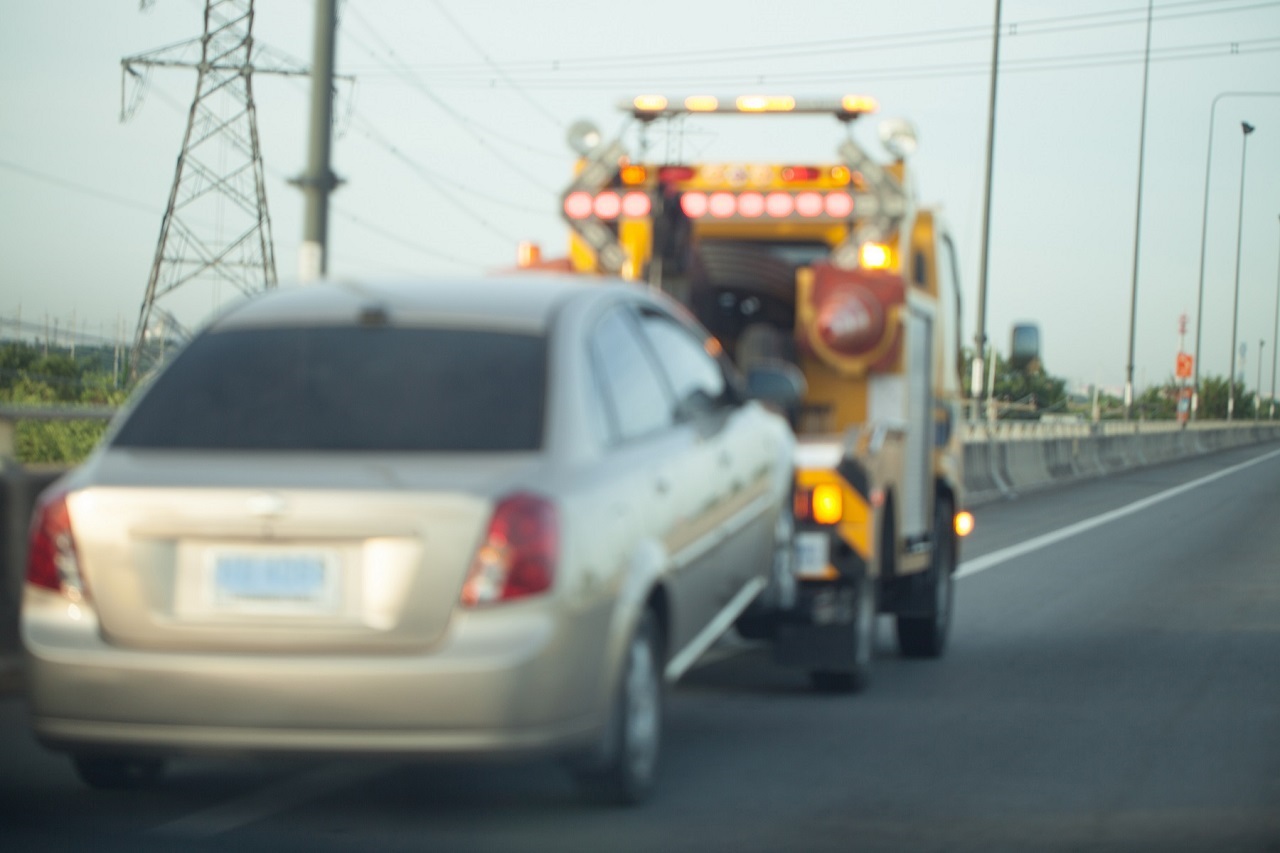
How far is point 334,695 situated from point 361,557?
15.0 inches

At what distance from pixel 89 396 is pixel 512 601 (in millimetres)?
44404

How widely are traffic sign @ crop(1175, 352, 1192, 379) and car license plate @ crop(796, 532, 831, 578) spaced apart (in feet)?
238

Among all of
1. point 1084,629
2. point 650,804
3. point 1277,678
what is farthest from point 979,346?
point 650,804

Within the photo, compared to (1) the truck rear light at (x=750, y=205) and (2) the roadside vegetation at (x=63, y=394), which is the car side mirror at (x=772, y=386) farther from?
(2) the roadside vegetation at (x=63, y=394)

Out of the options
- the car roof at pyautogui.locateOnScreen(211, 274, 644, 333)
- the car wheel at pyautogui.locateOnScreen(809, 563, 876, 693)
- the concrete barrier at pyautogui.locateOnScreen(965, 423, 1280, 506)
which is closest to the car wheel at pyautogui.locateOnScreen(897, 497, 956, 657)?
the car wheel at pyautogui.locateOnScreen(809, 563, 876, 693)

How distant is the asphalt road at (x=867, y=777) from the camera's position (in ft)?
19.4

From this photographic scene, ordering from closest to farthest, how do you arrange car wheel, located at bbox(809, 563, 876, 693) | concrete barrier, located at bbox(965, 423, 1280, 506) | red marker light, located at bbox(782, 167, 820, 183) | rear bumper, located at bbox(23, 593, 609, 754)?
1. rear bumper, located at bbox(23, 593, 609, 754)
2. car wheel, located at bbox(809, 563, 876, 693)
3. red marker light, located at bbox(782, 167, 820, 183)
4. concrete barrier, located at bbox(965, 423, 1280, 506)

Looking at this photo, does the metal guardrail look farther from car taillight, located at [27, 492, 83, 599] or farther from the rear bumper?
the rear bumper

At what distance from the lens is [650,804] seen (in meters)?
6.36

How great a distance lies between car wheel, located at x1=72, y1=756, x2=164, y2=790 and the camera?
6.30 m

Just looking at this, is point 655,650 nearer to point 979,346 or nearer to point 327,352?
point 327,352

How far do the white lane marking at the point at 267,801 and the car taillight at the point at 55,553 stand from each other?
35.1 inches

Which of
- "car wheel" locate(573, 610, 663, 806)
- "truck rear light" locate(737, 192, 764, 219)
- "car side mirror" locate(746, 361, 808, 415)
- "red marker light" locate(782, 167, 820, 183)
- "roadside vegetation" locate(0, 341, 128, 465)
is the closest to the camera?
"car wheel" locate(573, 610, 663, 806)

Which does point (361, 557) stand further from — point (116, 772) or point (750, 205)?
point (750, 205)
